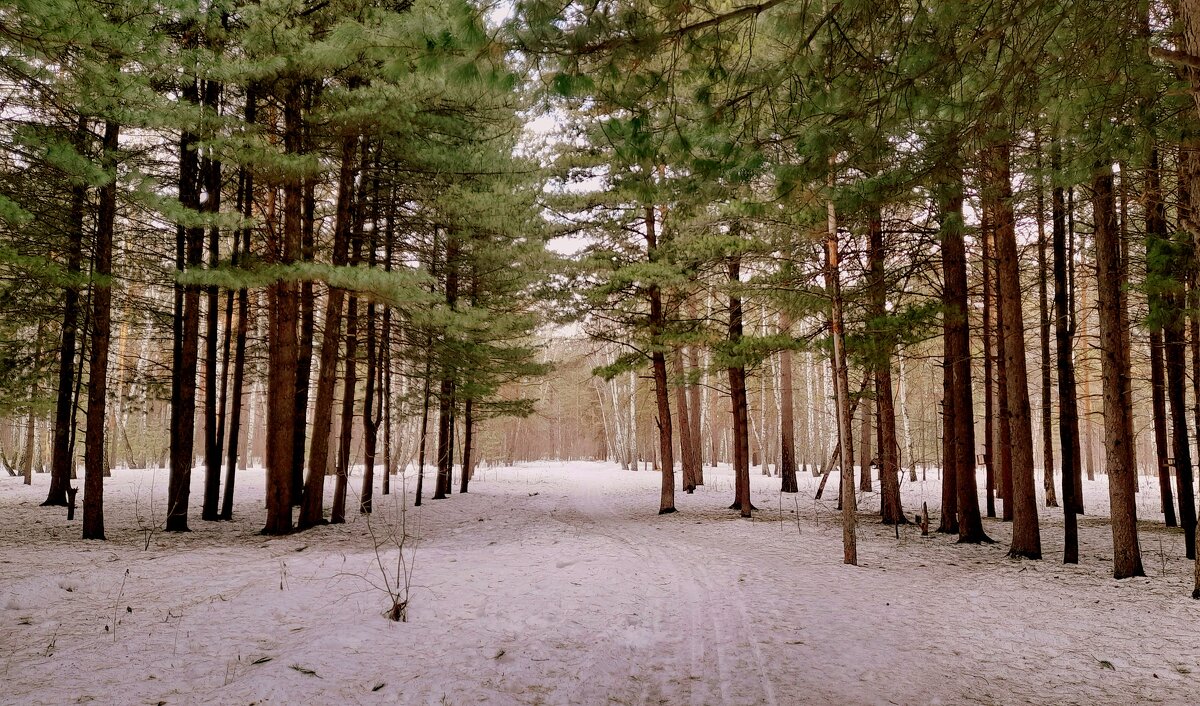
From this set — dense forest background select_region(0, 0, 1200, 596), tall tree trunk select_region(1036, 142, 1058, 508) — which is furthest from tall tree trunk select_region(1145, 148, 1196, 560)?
tall tree trunk select_region(1036, 142, 1058, 508)

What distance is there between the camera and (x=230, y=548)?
8750 mm

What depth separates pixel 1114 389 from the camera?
24.1ft

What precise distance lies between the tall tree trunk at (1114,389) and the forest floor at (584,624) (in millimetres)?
494

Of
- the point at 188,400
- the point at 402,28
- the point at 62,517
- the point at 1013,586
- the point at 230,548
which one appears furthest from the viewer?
the point at 62,517

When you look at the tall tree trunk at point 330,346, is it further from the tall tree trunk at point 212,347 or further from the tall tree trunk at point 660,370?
the tall tree trunk at point 660,370

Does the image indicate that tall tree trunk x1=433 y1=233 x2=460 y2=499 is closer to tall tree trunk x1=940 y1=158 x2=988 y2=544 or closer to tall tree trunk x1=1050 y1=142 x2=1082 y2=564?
tall tree trunk x1=940 y1=158 x2=988 y2=544

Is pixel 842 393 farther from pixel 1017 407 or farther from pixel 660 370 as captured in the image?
pixel 660 370

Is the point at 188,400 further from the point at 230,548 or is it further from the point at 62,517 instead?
the point at 62,517

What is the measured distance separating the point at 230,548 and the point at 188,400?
11.1 ft

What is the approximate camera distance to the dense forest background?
14.9ft

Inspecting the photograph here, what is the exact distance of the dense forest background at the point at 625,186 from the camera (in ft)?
14.9

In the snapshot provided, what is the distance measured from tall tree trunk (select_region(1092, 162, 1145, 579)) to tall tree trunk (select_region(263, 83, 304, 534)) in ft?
37.2

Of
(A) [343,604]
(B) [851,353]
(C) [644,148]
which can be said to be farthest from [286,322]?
(B) [851,353]

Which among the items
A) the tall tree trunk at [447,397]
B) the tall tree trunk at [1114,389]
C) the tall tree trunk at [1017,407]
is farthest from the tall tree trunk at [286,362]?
the tall tree trunk at [1114,389]
